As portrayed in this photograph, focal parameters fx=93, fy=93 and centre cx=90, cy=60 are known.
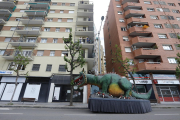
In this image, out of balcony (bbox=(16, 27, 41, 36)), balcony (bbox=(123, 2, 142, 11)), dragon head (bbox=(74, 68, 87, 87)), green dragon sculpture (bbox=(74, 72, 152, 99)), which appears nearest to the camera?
green dragon sculpture (bbox=(74, 72, 152, 99))

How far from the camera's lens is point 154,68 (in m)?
14.0

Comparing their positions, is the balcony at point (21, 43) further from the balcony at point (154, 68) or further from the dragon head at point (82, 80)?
the balcony at point (154, 68)

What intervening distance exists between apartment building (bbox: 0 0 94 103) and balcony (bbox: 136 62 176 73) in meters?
7.67

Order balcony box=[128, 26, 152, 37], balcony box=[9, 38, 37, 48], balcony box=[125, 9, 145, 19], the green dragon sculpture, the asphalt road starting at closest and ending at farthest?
the asphalt road → the green dragon sculpture → balcony box=[9, 38, 37, 48] → balcony box=[128, 26, 152, 37] → balcony box=[125, 9, 145, 19]

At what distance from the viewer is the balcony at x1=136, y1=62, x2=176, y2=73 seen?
45.6 ft

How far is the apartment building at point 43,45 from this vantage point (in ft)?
41.8

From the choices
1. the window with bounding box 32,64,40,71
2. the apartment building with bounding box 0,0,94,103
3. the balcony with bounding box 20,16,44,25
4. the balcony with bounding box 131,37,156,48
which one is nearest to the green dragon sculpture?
the apartment building with bounding box 0,0,94,103

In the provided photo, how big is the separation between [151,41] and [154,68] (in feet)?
17.7

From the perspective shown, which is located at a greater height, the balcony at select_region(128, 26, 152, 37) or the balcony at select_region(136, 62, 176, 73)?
the balcony at select_region(128, 26, 152, 37)

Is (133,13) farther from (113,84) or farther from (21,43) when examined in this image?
(21,43)

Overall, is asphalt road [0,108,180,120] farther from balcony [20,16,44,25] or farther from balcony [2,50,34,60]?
balcony [20,16,44,25]

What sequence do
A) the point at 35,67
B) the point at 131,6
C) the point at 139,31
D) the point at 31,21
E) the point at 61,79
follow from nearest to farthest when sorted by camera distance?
the point at 61,79 → the point at 35,67 → the point at 31,21 → the point at 139,31 → the point at 131,6

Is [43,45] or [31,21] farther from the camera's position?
[31,21]

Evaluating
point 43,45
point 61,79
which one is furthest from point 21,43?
point 61,79
